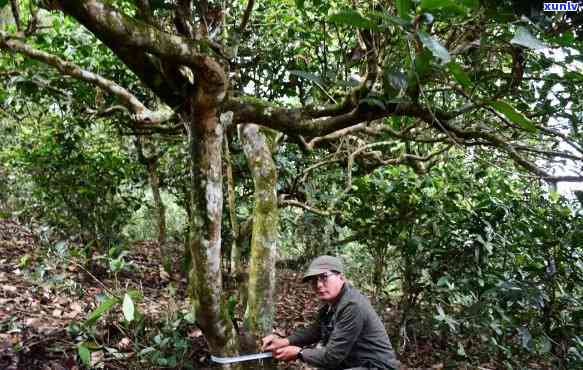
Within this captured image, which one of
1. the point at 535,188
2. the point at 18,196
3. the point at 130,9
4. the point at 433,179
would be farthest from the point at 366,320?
the point at 18,196

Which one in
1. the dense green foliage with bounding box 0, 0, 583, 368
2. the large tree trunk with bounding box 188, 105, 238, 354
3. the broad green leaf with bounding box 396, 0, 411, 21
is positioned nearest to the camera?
the broad green leaf with bounding box 396, 0, 411, 21

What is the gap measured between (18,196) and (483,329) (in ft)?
24.1

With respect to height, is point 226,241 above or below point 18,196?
below

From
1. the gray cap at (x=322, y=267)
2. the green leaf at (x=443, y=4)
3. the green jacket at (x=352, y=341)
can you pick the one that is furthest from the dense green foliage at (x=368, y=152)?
the green jacket at (x=352, y=341)

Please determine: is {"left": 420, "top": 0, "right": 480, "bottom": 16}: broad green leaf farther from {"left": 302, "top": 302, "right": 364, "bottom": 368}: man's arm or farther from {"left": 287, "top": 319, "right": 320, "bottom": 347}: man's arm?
{"left": 287, "top": 319, "right": 320, "bottom": 347}: man's arm

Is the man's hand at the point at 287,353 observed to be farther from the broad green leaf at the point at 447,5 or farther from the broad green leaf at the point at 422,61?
the broad green leaf at the point at 447,5

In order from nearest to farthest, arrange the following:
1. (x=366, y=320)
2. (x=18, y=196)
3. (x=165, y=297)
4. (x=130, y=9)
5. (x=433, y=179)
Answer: (x=366, y=320)
(x=433, y=179)
(x=130, y=9)
(x=165, y=297)
(x=18, y=196)

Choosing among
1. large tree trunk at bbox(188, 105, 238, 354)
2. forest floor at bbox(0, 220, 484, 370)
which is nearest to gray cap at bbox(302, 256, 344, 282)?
large tree trunk at bbox(188, 105, 238, 354)

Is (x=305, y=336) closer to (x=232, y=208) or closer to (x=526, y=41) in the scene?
(x=232, y=208)

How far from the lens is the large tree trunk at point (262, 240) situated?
3.33m

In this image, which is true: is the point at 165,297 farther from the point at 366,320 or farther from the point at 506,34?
the point at 506,34

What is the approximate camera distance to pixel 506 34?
2059 millimetres

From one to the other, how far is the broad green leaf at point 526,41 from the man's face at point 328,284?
195 centimetres

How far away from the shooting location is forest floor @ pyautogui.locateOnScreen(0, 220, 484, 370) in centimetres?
339
